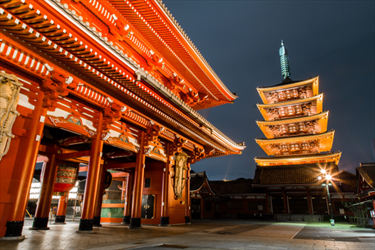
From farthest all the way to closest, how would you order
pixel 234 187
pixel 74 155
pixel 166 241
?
pixel 234 187 → pixel 74 155 → pixel 166 241

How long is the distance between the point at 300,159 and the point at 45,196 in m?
29.6

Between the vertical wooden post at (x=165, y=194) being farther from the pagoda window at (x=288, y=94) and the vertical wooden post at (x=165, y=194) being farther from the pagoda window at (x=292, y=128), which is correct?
the pagoda window at (x=288, y=94)

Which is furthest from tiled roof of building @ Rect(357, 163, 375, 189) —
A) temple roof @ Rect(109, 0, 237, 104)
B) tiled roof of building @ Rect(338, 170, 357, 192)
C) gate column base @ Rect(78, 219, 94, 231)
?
gate column base @ Rect(78, 219, 94, 231)

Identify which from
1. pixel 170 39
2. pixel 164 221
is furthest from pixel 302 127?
pixel 164 221

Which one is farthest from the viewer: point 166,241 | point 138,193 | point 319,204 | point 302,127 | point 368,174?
point 302,127

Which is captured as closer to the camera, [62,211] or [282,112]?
[62,211]

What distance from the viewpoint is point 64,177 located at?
34.0 ft

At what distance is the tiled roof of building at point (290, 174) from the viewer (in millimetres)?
24995

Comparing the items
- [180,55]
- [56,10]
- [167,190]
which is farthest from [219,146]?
[56,10]

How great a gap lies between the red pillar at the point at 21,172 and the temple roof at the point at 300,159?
29.7 m

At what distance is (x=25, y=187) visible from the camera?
5.79 m

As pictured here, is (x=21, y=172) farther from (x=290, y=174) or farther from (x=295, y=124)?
(x=295, y=124)

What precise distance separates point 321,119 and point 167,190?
1025 inches

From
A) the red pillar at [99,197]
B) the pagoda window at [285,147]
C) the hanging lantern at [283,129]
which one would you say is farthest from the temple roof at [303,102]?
the red pillar at [99,197]
